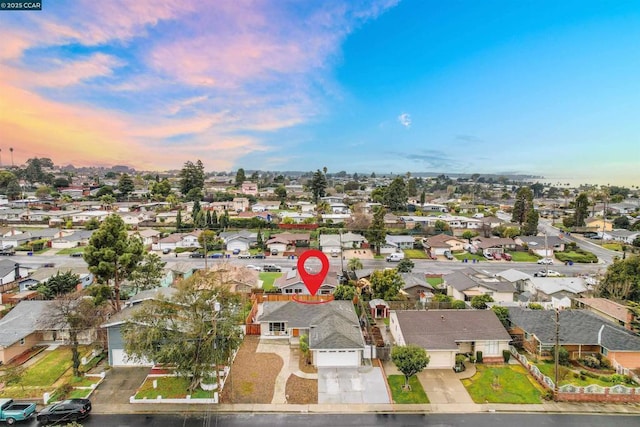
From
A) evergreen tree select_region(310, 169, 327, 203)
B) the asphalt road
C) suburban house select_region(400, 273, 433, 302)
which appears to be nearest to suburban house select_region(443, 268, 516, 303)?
suburban house select_region(400, 273, 433, 302)

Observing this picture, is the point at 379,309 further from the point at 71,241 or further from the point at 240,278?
the point at 71,241

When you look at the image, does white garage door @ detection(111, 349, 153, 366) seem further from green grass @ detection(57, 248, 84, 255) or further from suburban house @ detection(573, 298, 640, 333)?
green grass @ detection(57, 248, 84, 255)

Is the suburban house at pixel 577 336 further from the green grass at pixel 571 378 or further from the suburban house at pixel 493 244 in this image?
the suburban house at pixel 493 244

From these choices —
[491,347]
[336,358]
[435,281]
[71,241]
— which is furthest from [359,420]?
[71,241]

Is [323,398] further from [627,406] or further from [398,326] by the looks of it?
[627,406]

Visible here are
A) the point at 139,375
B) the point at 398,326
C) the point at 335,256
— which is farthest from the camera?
the point at 335,256

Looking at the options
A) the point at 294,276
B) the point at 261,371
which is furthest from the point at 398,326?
the point at 294,276

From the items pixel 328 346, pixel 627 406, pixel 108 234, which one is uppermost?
pixel 108 234
